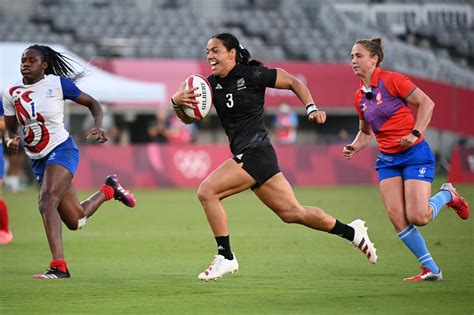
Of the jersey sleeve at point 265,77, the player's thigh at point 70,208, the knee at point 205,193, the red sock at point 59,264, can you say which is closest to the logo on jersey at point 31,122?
the player's thigh at point 70,208

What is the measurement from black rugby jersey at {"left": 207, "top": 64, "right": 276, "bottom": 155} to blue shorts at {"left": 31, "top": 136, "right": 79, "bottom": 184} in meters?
1.76

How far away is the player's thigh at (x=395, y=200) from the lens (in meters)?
10.2

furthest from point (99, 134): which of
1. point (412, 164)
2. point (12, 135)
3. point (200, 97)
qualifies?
point (412, 164)

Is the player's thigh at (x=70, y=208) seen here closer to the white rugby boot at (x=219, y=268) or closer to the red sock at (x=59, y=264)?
the red sock at (x=59, y=264)

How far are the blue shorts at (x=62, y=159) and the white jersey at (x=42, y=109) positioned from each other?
2.1 inches

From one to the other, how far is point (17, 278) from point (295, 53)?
91.8 feet

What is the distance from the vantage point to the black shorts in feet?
32.9

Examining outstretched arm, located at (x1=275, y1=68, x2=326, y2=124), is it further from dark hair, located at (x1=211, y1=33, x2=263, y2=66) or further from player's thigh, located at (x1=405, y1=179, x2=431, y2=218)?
player's thigh, located at (x1=405, y1=179, x2=431, y2=218)

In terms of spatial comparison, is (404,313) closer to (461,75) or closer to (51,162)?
(51,162)

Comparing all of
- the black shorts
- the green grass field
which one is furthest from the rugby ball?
the green grass field

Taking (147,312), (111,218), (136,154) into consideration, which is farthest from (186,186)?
(147,312)

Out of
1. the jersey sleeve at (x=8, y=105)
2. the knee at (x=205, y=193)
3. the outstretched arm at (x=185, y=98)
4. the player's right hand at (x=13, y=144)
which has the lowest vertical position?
the knee at (x=205, y=193)

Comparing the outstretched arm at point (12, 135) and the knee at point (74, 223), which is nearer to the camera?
the outstretched arm at point (12, 135)

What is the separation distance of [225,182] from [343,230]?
1.36 meters
